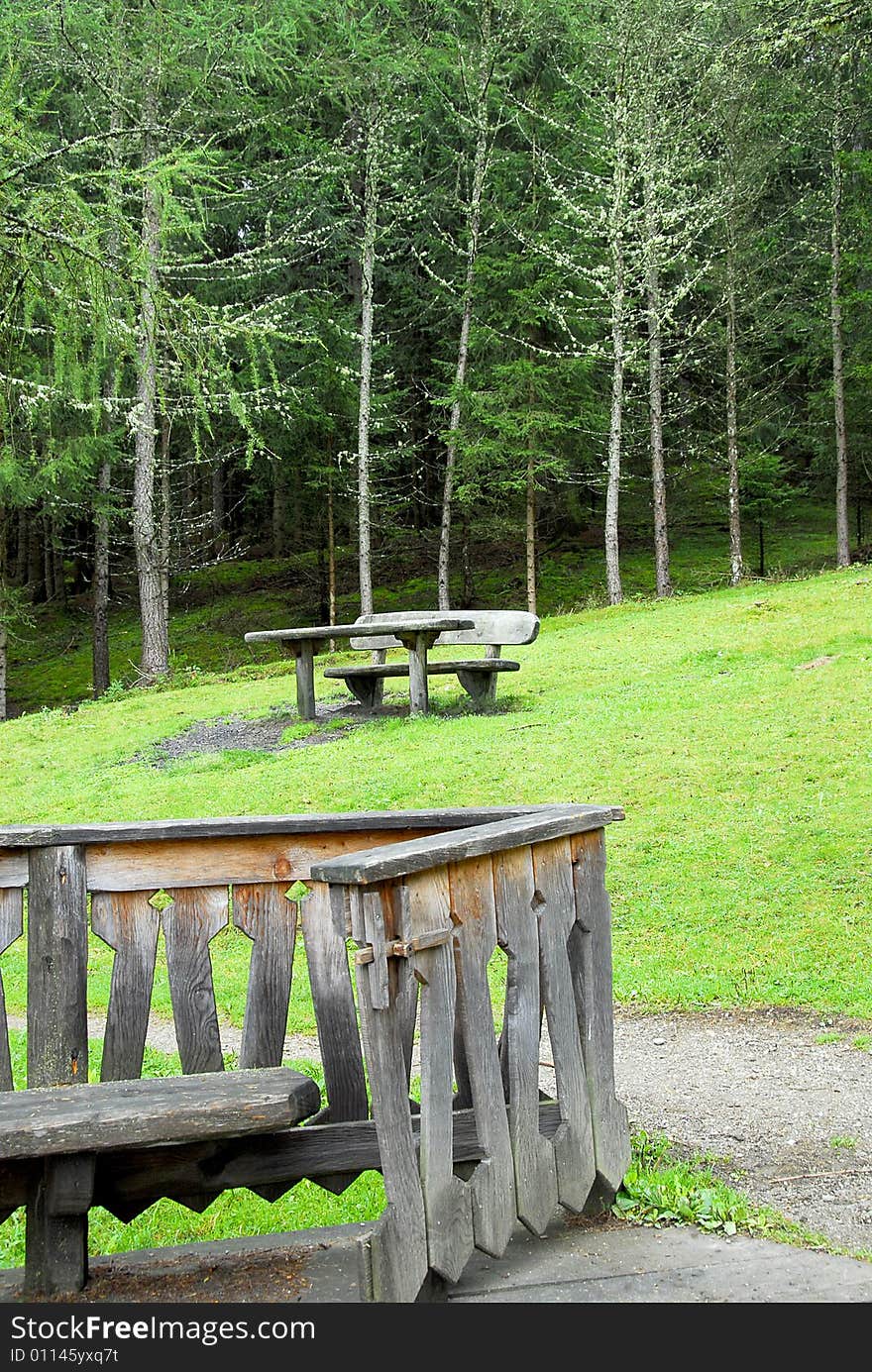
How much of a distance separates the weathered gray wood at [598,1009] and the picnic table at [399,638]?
9102 mm

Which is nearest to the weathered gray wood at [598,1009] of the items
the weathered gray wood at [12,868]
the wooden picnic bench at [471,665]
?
the weathered gray wood at [12,868]

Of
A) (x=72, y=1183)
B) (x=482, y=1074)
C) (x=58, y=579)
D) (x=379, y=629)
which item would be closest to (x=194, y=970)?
(x=72, y=1183)

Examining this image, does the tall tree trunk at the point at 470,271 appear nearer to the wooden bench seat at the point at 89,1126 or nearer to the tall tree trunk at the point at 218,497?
the tall tree trunk at the point at 218,497

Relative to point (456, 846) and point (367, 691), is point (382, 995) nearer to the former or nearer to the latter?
point (456, 846)

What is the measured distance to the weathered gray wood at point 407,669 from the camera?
13125mm

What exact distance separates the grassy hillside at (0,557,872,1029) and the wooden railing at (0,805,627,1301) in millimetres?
2675

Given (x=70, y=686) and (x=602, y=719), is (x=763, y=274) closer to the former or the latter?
(x=70, y=686)

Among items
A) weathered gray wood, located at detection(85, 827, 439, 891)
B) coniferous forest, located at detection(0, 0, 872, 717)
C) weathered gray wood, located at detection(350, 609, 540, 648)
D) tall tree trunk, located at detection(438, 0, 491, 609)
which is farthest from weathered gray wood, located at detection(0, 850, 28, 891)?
tall tree trunk, located at detection(438, 0, 491, 609)

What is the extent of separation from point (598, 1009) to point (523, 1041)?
45 cm

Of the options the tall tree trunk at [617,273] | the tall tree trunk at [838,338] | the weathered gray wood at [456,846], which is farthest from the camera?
the tall tree trunk at [838,338]

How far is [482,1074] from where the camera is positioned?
299 centimetres

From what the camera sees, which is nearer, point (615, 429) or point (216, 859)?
point (216, 859)

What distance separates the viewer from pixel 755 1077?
485 centimetres

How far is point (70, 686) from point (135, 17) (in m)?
14.3
